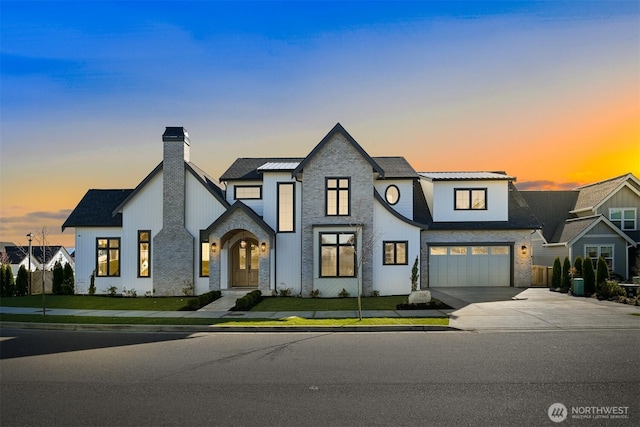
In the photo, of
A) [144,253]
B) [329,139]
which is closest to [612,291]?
[329,139]

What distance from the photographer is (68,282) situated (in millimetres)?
26172

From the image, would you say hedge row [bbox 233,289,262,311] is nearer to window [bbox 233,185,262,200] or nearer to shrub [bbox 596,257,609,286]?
window [bbox 233,185,262,200]

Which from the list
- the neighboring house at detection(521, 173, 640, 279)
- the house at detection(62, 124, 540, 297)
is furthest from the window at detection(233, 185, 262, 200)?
the neighboring house at detection(521, 173, 640, 279)

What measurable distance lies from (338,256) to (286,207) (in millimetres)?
4251

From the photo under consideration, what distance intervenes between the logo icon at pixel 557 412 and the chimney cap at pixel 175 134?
22.8 metres

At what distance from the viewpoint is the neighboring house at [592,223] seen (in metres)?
28.2

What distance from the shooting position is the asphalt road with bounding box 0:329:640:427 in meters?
6.67

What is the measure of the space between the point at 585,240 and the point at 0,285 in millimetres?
37770

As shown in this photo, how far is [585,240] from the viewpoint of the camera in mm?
28188

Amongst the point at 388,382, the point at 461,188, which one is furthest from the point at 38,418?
the point at 461,188

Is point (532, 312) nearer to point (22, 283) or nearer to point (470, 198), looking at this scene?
point (470, 198)

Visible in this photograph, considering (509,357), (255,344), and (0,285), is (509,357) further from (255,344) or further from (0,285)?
(0,285)

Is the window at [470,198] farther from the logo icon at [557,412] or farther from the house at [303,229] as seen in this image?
the logo icon at [557,412]

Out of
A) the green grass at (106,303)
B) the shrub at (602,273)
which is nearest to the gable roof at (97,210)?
the green grass at (106,303)
